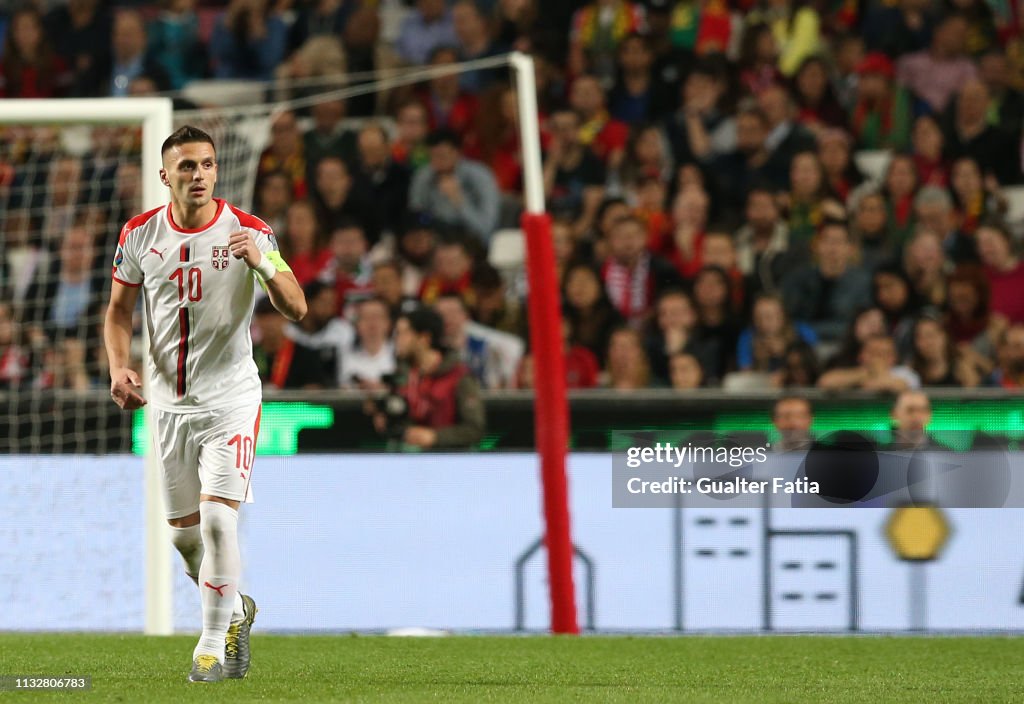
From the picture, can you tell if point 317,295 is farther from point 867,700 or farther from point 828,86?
point 867,700

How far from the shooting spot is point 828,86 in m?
13.5

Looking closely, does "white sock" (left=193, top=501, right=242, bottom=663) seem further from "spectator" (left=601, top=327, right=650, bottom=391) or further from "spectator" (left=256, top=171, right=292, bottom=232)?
"spectator" (left=256, top=171, right=292, bottom=232)

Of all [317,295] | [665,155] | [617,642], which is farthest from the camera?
[665,155]

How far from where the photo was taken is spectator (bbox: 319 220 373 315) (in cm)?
1225

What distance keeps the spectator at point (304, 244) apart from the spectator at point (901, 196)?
4107mm

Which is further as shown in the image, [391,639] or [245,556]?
[245,556]

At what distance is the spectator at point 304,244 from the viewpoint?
41.0 ft

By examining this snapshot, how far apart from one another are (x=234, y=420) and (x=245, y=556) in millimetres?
Answer: 3202

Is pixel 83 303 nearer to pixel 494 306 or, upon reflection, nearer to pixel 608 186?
pixel 494 306

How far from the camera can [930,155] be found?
12.9m

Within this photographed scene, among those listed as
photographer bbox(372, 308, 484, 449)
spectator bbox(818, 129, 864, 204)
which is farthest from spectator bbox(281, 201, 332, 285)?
spectator bbox(818, 129, 864, 204)

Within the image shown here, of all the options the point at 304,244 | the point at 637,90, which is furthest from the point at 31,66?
the point at 637,90

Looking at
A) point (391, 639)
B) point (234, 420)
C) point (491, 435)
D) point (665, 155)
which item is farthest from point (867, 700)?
point (665, 155)

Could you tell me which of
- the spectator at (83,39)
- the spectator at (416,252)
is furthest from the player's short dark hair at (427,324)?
the spectator at (83,39)
